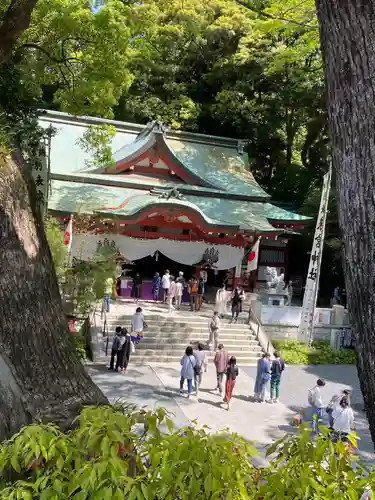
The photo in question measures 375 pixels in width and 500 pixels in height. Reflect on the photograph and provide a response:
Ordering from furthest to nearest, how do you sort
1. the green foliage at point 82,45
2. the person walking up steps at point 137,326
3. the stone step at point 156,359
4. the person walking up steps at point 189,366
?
the person walking up steps at point 137,326 → the stone step at point 156,359 → the person walking up steps at point 189,366 → the green foliage at point 82,45

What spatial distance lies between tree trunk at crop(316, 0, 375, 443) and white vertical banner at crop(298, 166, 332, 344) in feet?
40.3

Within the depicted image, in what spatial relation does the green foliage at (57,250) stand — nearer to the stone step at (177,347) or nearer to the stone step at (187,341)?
the stone step at (177,347)

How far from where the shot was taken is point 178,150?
21922 millimetres

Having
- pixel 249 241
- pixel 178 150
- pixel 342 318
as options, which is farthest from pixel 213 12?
pixel 342 318

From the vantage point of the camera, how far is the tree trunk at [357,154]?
200 centimetres

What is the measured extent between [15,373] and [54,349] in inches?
11.4

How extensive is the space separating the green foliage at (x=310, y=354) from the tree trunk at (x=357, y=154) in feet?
40.3

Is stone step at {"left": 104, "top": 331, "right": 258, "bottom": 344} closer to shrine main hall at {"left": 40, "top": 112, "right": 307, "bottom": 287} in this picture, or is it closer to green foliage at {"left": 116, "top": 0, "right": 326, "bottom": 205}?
shrine main hall at {"left": 40, "top": 112, "right": 307, "bottom": 287}

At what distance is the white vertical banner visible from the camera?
46.1 ft

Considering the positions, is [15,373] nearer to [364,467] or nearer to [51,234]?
[364,467]

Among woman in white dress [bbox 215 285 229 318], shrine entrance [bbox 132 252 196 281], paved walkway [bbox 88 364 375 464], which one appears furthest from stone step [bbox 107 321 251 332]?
shrine entrance [bbox 132 252 196 281]

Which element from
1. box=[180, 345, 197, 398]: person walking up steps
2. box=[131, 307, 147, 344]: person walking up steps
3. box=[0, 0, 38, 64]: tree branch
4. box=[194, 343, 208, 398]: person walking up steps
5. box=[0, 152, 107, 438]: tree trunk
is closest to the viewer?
box=[0, 152, 107, 438]: tree trunk

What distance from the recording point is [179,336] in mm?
13938

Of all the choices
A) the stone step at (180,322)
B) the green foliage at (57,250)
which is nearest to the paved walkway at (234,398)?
the stone step at (180,322)
